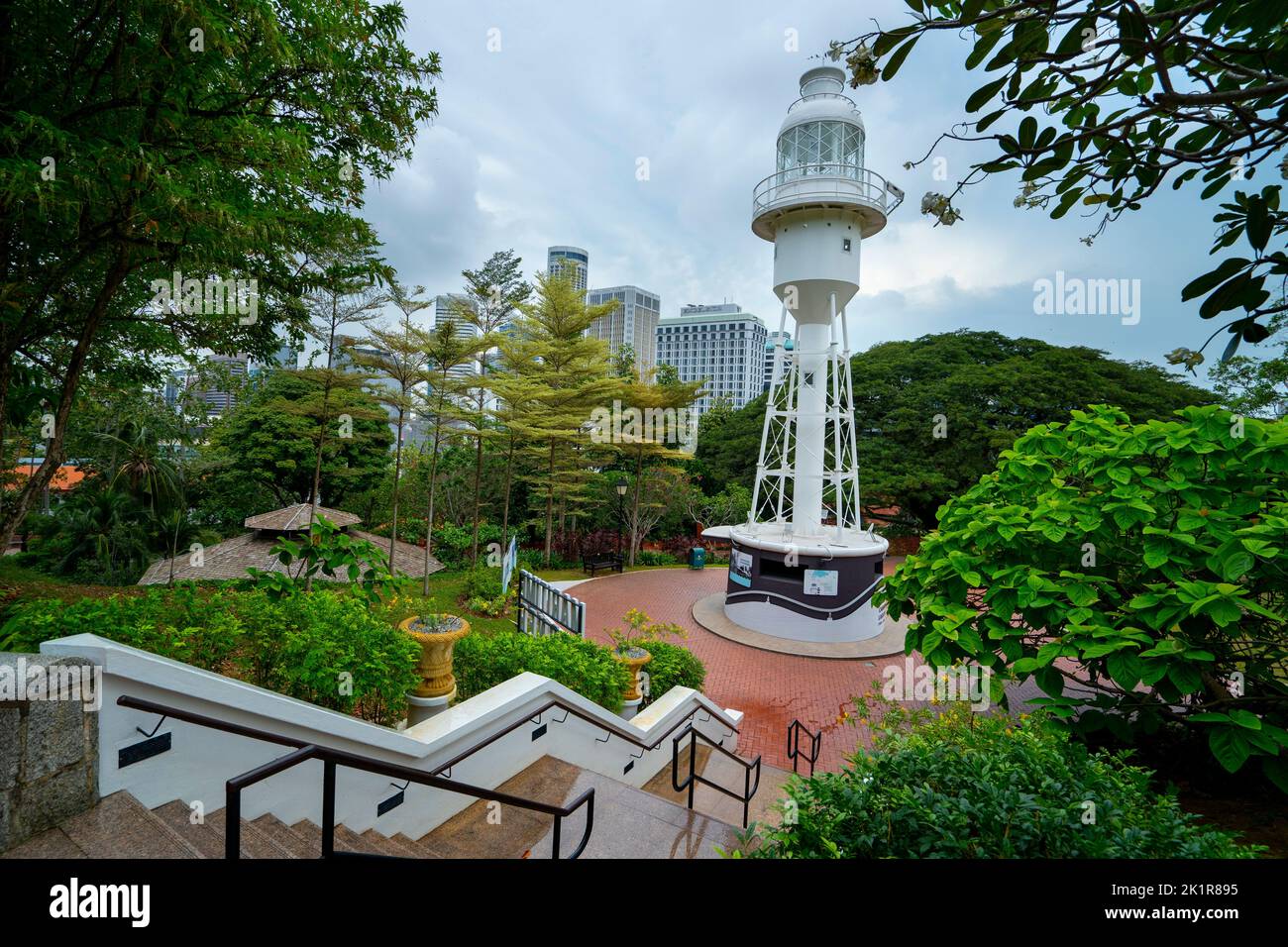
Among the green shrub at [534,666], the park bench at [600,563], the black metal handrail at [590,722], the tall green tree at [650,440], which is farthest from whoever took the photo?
the tall green tree at [650,440]

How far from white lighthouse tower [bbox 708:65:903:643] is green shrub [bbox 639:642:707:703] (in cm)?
621

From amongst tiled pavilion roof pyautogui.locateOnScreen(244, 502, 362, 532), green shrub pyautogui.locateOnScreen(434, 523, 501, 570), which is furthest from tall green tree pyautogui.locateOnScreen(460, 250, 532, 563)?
tiled pavilion roof pyautogui.locateOnScreen(244, 502, 362, 532)

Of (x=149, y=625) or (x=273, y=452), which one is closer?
(x=149, y=625)

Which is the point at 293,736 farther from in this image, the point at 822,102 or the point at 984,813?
the point at 822,102

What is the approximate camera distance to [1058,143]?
2.38 metres

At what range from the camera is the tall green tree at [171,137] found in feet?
16.0

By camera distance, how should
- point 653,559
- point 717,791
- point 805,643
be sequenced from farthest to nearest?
point 653,559
point 805,643
point 717,791

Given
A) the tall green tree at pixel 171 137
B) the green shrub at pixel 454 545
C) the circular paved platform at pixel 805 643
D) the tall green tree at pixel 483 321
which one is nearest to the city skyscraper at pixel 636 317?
the tall green tree at pixel 483 321

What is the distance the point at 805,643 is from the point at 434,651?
10906 mm

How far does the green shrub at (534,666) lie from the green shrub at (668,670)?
1238 millimetres

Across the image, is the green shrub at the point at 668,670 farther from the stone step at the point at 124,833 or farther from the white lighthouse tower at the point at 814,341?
the white lighthouse tower at the point at 814,341

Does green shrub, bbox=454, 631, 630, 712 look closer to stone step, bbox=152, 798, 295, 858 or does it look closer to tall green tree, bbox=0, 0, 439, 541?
stone step, bbox=152, 798, 295, 858

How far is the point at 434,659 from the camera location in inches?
194

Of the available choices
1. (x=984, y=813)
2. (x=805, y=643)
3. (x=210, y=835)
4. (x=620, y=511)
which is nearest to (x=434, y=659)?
(x=210, y=835)
